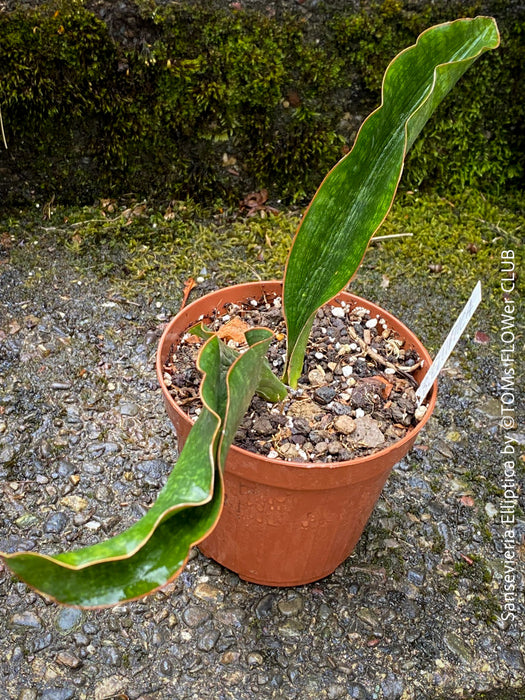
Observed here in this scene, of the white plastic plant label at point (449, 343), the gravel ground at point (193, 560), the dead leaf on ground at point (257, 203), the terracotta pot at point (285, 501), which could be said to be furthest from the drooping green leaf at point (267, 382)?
the dead leaf on ground at point (257, 203)

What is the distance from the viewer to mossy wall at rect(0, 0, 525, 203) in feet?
5.25

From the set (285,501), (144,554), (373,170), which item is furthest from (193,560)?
(373,170)

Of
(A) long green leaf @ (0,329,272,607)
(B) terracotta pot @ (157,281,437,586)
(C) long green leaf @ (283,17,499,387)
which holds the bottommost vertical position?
(B) terracotta pot @ (157,281,437,586)

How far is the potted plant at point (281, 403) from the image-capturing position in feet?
1.97

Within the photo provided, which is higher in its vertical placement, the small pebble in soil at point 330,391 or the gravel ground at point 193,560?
the small pebble in soil at point 330,391

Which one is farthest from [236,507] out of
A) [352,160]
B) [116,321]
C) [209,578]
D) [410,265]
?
[410,265]

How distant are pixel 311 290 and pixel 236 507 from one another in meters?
0.37

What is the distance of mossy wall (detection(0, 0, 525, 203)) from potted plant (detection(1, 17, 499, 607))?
747mm

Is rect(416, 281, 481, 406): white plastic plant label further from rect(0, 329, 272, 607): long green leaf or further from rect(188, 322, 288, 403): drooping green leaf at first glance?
rect(0, 329, 272, 607): long green leaf

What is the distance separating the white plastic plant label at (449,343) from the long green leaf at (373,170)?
18 centimetres

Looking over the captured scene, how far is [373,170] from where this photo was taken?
0.86 metres

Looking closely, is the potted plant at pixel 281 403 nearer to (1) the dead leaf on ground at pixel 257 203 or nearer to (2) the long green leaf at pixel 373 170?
(2) the long green leaf at pixel 373 170

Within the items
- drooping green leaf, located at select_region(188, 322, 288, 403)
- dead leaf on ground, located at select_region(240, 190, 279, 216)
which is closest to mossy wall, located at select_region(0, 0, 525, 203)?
dead leaf on ground, located at select_region(240, 190, 279, 216)

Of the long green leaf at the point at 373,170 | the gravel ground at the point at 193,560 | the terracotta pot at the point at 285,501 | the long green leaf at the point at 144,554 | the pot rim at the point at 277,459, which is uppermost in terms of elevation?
the long green leaf at the point at 373,170
